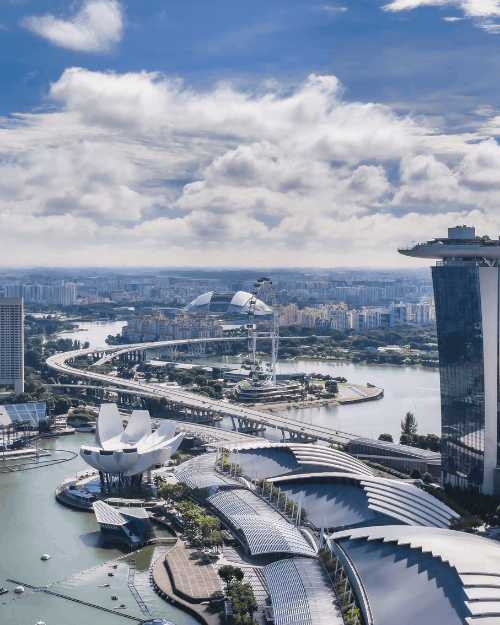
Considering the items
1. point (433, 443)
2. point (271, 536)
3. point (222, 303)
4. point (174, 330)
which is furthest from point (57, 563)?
point (222, 303)

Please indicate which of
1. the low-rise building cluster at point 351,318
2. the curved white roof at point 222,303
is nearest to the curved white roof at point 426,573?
the low-rise building cluster at point 351,318

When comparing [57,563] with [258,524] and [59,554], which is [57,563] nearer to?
[59,554]

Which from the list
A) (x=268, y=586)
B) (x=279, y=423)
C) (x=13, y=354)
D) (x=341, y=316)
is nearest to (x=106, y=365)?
(x=13, y=354)

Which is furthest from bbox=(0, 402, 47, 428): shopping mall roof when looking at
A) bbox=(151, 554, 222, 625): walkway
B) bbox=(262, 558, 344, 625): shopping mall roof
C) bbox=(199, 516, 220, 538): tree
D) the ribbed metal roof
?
bbox=(262, 558, 344, 625): shopping mall roof

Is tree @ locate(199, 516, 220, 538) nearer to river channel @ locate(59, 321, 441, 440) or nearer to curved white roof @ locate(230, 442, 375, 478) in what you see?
curved white roof @ locate(230, 442, 375, 478)

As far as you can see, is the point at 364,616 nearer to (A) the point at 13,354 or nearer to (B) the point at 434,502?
(B) the point at 434,502

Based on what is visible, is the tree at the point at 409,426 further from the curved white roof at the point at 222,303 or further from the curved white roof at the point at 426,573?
the curved white roof at the point at 222,303
